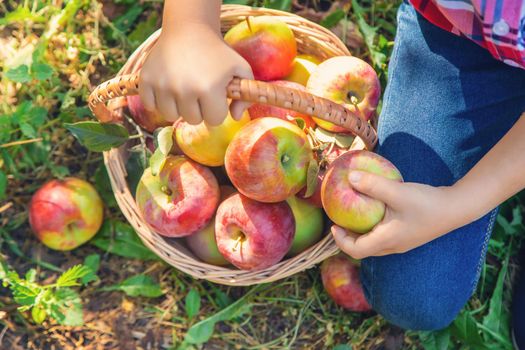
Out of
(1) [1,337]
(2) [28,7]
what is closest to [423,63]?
(2) [28,7]

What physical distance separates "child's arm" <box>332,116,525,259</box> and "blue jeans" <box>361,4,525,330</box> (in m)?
0.13

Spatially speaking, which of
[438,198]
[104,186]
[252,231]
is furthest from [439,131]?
[104,186]

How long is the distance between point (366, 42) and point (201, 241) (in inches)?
24.8

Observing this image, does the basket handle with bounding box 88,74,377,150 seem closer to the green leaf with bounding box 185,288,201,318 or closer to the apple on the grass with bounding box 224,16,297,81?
the apple on the grass with bounding box 224,16,297,81

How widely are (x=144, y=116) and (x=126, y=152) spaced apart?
4.5 inches

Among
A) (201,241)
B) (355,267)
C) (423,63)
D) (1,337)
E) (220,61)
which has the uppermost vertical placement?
(220,61)

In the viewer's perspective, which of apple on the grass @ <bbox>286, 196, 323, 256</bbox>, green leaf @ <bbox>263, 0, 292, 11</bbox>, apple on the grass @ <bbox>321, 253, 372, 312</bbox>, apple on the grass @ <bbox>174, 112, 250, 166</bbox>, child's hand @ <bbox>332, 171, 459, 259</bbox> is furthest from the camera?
green leaf @ <bbox>263, 0, 292, 11</bbox>

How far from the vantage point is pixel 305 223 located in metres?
1.24

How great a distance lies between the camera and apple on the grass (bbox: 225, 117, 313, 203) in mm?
1052

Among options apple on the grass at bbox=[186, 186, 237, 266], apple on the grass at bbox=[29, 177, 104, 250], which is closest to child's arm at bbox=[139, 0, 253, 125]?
apple on the grass at bbox=[186, 186, 237, 266]

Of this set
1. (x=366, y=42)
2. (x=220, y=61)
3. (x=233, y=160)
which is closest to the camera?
(x=220, y=61)

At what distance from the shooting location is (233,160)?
1076mm

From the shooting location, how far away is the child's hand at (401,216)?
999 mm

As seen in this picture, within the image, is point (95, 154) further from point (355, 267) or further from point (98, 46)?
point (355, 267)
